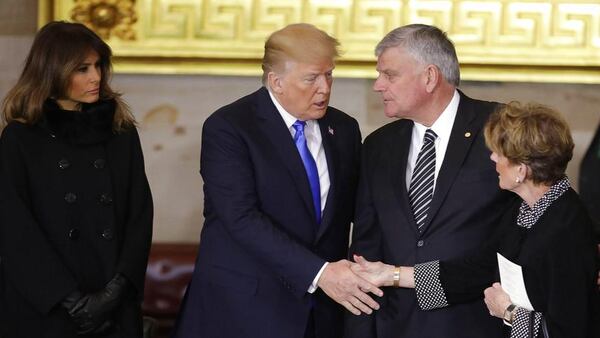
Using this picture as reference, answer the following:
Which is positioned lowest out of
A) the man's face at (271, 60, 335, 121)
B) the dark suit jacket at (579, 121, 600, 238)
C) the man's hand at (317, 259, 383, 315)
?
the man's hand at (317, 259, 383, 315)

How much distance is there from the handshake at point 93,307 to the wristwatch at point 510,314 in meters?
1.37

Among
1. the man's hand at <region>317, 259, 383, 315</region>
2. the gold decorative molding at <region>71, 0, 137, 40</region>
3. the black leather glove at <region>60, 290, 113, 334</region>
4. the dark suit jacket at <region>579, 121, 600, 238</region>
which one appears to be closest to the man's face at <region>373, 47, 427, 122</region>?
the man's hand at <region>317, 259, 383, 315</region>

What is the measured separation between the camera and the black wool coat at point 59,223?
4.06 metres

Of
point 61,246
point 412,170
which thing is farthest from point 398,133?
point 61,246

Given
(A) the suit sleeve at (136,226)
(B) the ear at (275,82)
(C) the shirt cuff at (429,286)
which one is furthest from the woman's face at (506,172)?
(A) the suit sleeve at (136,226)

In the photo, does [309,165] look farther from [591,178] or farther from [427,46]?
[591,178]

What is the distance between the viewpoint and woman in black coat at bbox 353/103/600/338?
3.40 meters

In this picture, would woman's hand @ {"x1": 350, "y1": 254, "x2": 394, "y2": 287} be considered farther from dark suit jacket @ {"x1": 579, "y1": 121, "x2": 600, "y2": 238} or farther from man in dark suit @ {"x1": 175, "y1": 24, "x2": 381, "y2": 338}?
dark suit jacket @ {"x1": 579, "y1": 121, "x2": 600, "y2": 238}

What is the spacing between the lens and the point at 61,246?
412 cm

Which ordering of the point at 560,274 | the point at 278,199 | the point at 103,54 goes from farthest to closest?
the point at 103,54, the point at 278,199, the point at 560,274

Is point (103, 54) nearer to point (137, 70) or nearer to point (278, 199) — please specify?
point (278, 199)

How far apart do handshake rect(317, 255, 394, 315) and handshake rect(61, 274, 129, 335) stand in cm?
73

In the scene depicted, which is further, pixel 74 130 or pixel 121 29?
pixel 121 29

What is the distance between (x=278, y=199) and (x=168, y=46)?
1.87 m
